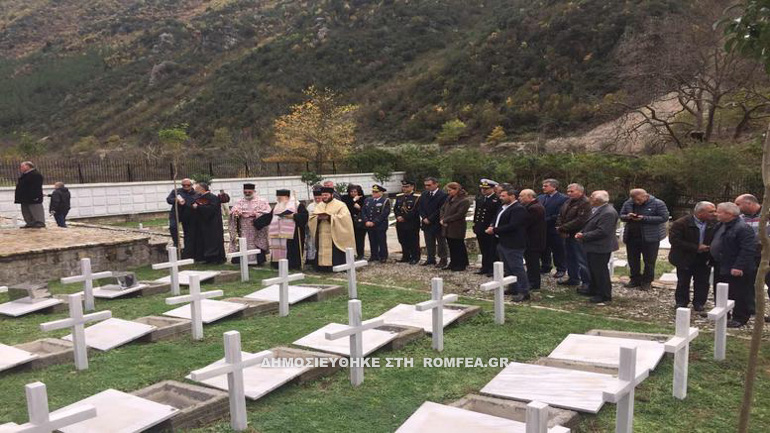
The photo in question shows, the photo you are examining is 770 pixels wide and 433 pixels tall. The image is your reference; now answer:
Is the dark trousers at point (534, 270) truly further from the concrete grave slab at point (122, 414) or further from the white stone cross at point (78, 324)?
the concrete grave slab at point (122, 414)

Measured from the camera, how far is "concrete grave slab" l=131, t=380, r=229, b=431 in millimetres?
3826

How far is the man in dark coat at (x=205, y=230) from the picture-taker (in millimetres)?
11172

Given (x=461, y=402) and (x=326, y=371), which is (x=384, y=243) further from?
(x=461, y=402)

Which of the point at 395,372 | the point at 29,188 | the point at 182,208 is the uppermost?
the point at 29,188

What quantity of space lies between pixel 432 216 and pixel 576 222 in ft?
9.34

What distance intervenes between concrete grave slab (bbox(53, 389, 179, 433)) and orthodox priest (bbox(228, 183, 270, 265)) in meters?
6.90

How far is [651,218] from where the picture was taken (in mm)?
7887

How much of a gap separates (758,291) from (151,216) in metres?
21.7

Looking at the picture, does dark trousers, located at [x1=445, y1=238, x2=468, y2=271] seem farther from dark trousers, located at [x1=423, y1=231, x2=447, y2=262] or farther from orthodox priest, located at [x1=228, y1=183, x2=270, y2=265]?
orthodox priest, located at [x1=228, y1=183, x2=270, y2=265]

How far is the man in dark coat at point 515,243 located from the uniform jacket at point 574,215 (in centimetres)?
72

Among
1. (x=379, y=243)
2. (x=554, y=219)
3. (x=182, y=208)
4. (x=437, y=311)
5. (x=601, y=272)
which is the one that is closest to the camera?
(x=437, y=311)

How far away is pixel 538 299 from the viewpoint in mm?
7879

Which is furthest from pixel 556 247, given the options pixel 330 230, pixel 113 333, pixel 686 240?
pixel 113 333

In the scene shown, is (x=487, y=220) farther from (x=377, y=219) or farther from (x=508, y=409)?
Answer: (x=508, y=409)
